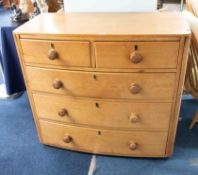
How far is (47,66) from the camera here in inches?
45.6

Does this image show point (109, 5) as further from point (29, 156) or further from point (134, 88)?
point (29, 156)

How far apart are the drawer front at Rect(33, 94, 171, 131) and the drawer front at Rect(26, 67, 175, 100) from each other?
0.18 ft

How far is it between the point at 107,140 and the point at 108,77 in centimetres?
46

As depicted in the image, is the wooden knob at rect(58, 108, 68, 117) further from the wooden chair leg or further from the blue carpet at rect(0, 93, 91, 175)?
the wooden chair leg

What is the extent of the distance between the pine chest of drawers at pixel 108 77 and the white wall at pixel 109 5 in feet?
0.24

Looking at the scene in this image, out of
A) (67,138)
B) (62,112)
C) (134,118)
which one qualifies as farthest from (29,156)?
(134,118)

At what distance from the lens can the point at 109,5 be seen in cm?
136

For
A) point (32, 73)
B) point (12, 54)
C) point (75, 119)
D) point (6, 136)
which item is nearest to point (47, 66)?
point (32, 73)

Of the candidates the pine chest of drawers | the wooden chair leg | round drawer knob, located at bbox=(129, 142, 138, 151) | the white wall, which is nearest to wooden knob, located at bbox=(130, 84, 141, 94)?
the pine chest of drawers

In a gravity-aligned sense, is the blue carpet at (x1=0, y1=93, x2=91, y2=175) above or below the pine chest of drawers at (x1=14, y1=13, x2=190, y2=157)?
below

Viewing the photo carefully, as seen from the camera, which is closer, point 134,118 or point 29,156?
point 134,118

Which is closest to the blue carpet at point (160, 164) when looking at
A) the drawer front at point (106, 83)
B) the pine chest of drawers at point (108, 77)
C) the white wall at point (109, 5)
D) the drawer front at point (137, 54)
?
the pine chest of drawers at point (108, 77)

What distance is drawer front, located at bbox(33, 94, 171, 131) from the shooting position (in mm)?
1193

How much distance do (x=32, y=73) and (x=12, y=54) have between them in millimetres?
649
